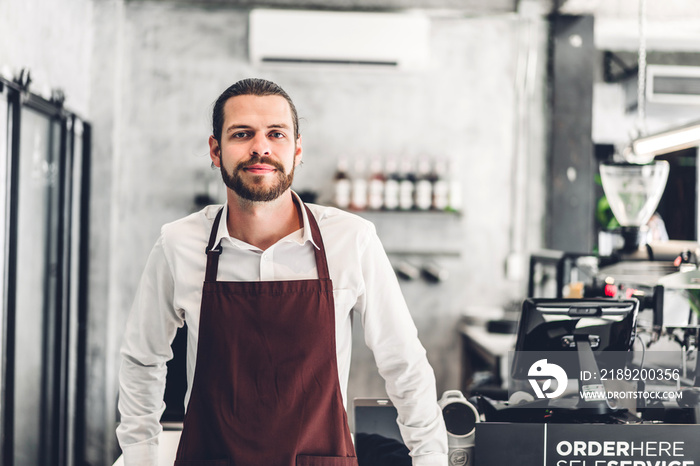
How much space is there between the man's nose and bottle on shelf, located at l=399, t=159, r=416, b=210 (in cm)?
252

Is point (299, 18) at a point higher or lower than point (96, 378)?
higher

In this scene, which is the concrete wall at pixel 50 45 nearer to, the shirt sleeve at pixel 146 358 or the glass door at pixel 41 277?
the glass door at pixel 41 277

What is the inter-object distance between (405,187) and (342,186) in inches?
15.9

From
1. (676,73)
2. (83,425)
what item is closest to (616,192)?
(676,73)

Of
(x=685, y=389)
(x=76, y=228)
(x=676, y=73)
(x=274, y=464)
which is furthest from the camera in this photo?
(x=676, y=73)

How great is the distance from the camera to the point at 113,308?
3953 millimetres

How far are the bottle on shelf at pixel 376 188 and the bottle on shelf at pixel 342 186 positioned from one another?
142 mm

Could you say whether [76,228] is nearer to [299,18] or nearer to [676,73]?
[299,18]

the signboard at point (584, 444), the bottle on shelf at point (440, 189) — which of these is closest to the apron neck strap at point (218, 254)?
the signboard at point (584, 444)

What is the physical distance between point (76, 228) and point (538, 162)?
2980 millimetres

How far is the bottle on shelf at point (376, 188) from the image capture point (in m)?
3.95

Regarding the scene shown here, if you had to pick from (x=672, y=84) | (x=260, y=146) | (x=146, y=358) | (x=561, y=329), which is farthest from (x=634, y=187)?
(x=672, y=84)

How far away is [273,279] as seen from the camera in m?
1.54

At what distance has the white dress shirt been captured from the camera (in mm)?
1525
